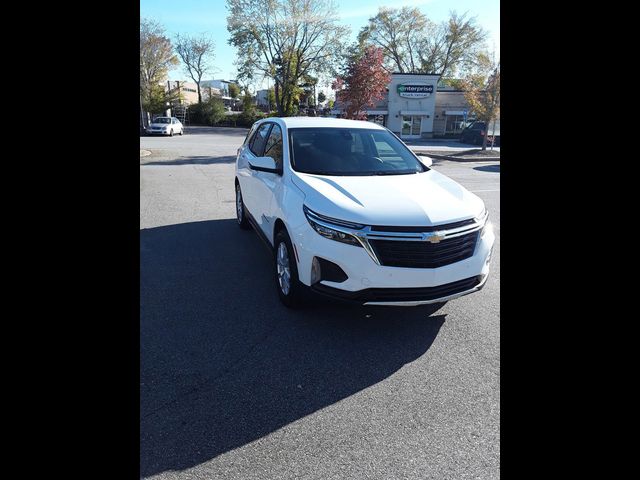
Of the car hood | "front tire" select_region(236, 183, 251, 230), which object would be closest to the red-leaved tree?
"front tire" select_region(236, 183, 251, 230)

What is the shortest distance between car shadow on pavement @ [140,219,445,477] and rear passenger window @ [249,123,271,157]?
1.78 metres

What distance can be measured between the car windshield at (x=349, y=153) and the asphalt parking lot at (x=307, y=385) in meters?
1.39

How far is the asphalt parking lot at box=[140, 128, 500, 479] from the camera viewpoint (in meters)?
2.11

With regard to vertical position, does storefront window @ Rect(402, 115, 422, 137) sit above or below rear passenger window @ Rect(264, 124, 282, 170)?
above

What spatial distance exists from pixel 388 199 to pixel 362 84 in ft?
67.6

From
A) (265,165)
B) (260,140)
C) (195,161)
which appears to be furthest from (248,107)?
(265,165)

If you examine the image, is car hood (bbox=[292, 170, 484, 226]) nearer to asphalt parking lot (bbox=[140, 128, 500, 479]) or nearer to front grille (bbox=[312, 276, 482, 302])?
front grille (bbox=[312, 276, 482, 302])

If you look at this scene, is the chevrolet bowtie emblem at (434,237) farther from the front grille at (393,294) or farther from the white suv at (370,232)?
the front grille at (393,294)

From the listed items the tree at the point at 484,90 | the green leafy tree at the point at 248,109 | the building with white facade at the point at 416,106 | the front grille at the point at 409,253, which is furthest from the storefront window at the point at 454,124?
the front grille at the point at 409,253

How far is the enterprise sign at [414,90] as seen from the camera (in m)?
36.7
